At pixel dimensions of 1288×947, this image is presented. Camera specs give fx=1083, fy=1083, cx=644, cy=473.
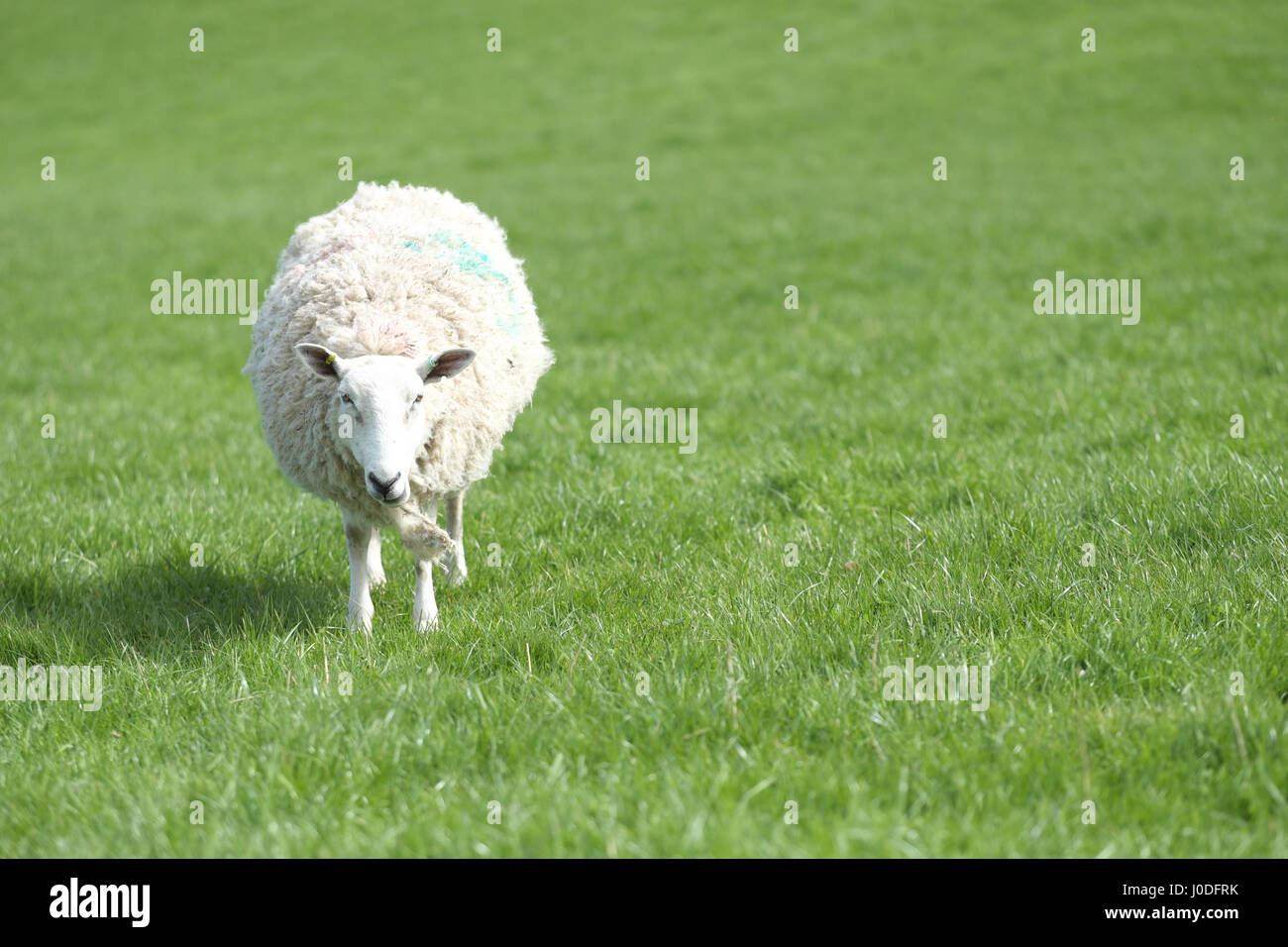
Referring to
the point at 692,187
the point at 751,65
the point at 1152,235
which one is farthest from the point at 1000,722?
the point at 751,65

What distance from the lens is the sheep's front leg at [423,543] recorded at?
13.3 ft

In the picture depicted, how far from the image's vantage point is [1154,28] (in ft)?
80.1

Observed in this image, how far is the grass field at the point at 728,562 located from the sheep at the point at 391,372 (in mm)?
432

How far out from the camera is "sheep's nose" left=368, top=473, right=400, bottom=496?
3.60 meters

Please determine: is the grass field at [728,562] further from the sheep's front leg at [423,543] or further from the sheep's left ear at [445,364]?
the sheep's left ear at [445,364]

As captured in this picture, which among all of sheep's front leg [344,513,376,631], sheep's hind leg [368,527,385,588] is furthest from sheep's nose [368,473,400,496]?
sheep's hind leg [368,527,385,588]

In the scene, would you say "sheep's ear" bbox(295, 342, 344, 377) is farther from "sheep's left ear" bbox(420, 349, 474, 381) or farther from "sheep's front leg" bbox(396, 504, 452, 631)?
"sheep's front leg" bbox(396, 504, 452, 631)

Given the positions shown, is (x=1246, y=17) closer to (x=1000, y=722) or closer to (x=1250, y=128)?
(x=1250, y=128)

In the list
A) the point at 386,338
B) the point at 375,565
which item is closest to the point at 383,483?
the point at 386,338

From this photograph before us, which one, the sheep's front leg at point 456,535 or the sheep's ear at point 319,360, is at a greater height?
the sheep's ear at point 319,360

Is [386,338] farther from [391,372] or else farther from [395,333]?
[391,372]

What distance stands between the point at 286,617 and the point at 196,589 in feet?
1.68

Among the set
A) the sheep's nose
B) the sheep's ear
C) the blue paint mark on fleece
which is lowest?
the sheep's nose

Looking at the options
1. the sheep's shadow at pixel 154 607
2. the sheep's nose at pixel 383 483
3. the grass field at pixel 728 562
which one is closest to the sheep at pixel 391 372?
the sheep's nose at pixel 383 483
